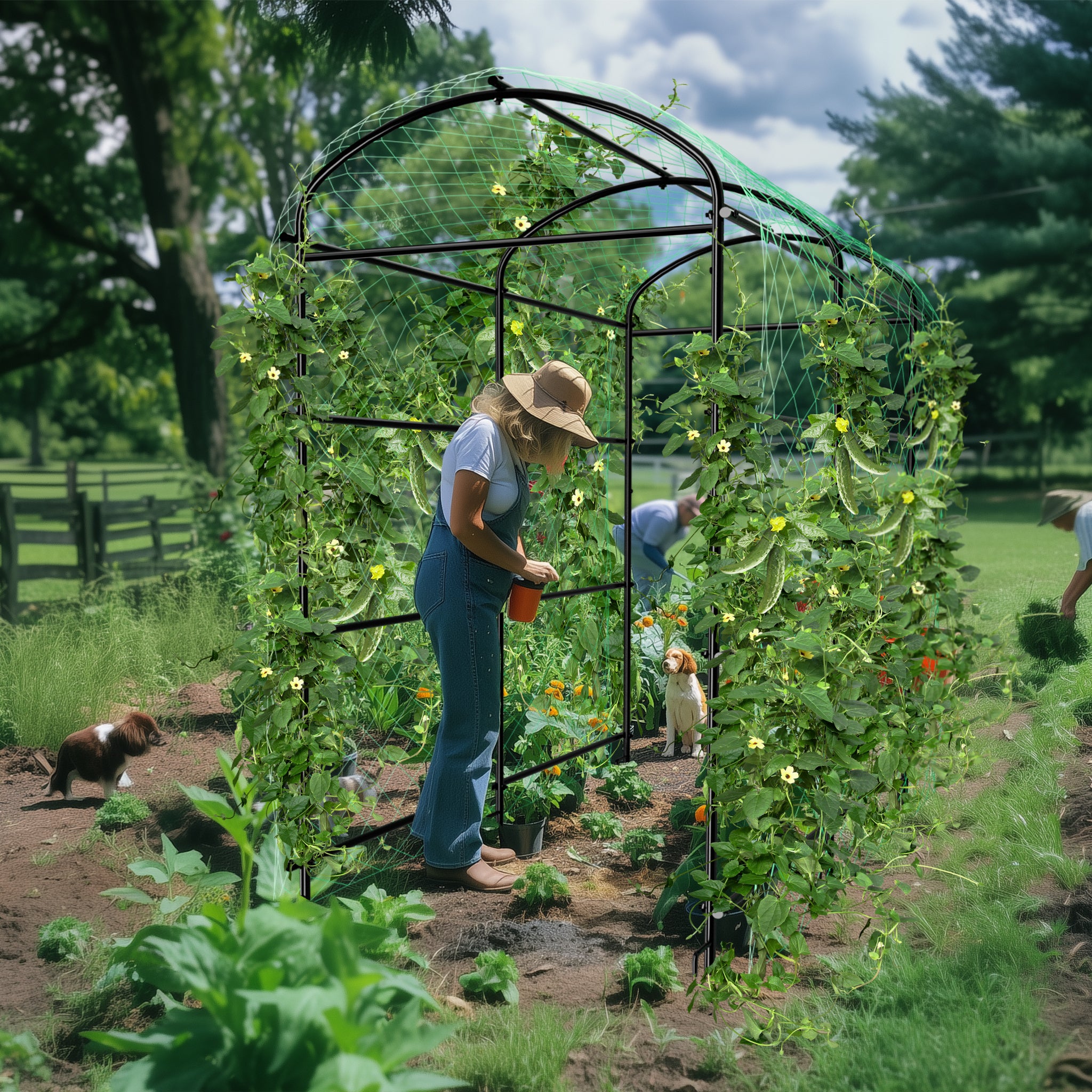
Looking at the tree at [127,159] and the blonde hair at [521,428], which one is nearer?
the blonde hair at [521,428]

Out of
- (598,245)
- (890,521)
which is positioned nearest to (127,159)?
(598,245)

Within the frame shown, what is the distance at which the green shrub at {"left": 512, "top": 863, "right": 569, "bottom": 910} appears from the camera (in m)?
2.92

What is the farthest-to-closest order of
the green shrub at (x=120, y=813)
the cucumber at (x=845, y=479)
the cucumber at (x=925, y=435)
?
the green shrub at (x=120, y=813)
the cucumber at (x=925, y=435)
the cucumber at (x=845, y=479)

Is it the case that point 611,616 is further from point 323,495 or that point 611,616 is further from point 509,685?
point 323,495

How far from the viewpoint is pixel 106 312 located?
504 inches

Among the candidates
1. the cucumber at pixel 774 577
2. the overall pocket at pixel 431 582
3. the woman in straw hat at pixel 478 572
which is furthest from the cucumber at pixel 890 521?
the overall pocket at pixel 431 582

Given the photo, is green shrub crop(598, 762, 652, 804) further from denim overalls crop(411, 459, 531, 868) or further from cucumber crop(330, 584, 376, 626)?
cucumber crop(330, 584, 376, 626)

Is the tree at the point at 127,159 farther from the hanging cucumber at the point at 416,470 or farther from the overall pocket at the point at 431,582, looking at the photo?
the overall pocket at the point at 431,582

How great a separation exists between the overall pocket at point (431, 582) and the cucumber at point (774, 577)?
39.9 inches

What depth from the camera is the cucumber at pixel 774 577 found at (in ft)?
7.36

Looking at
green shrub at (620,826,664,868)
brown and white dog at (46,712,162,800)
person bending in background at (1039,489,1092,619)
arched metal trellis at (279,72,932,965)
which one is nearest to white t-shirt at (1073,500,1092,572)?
person bending in background at (1039,489,1092,619)

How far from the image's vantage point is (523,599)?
306cm

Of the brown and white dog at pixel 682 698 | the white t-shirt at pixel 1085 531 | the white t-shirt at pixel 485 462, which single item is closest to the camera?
the white t-shirt at pixel 485 462

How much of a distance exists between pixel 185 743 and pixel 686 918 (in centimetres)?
268
